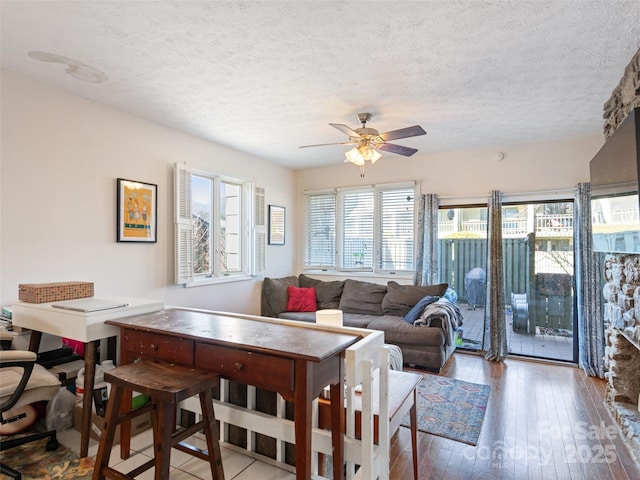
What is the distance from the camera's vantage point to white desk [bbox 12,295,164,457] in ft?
6.63

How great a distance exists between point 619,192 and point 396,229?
3028mm

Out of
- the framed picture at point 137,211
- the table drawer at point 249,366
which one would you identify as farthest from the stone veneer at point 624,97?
the framed picture at point 137,211

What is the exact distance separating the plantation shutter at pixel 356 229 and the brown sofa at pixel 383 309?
1.40 ft

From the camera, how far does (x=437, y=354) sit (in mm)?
3926

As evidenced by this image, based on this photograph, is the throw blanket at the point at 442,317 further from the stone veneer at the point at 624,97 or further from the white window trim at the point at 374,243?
the stone veneer at the point at 624,97

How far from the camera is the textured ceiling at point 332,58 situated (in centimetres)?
196

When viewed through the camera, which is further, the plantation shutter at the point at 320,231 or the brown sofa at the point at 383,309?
the plantation shutter at the point at 320,231

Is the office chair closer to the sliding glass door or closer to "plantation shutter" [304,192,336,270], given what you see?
"plantation shutter" [304,192,336,270]

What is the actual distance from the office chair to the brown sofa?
296 cm

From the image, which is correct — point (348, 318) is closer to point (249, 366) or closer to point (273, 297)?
point (273, 297)

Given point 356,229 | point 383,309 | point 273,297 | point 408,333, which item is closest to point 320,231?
point 356,229

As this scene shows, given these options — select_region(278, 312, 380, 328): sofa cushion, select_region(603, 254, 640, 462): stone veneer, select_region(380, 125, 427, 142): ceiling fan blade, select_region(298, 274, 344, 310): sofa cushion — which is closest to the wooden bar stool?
select_region(380, 125, 427, 142): ceiling fan blade

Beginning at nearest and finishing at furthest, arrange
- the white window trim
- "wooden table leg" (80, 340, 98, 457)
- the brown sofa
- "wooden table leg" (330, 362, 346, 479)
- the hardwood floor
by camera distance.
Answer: "wooden table leg" (330, 362, 346, 479) → "wooden table leg" (80, 340, 98, 457) → the hardwood floor → the brown sofa → the white window trim

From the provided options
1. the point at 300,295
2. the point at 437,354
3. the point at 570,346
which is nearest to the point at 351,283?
the point at 300,295
